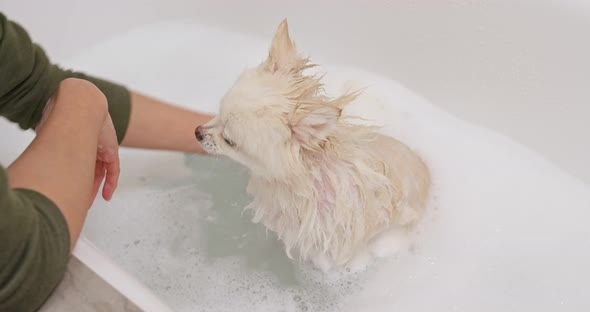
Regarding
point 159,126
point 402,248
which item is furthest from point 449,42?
point 159,126

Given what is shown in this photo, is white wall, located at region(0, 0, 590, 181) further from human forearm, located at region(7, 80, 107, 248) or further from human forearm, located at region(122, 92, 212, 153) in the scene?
human forearm, located at region(7, 80, 107, 248)

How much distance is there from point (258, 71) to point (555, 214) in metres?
0.92

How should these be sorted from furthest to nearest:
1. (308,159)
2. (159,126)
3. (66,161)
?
(159,126), (308,159), (66,161)

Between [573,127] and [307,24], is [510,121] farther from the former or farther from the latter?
[307,24]

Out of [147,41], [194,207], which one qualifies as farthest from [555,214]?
[147,41]

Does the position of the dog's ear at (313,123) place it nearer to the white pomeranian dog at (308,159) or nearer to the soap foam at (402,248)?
the white pomeranian dog at (308,159)

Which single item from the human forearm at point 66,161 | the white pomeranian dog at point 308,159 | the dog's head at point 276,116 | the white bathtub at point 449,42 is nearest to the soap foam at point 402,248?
the white bathtub at point 449,42

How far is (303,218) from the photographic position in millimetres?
1078

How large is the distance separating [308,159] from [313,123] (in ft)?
0.43

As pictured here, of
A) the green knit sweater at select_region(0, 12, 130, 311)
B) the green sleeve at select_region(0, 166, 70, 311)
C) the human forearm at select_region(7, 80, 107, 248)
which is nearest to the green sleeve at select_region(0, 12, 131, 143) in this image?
the green knit sweater at select_region(0, 12, 130, 311)

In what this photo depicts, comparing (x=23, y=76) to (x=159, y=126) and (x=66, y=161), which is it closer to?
(x=66, y=161)

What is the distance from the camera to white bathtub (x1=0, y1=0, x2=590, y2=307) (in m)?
1.31

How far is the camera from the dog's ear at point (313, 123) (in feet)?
2.78

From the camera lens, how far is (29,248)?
2.07 ft
